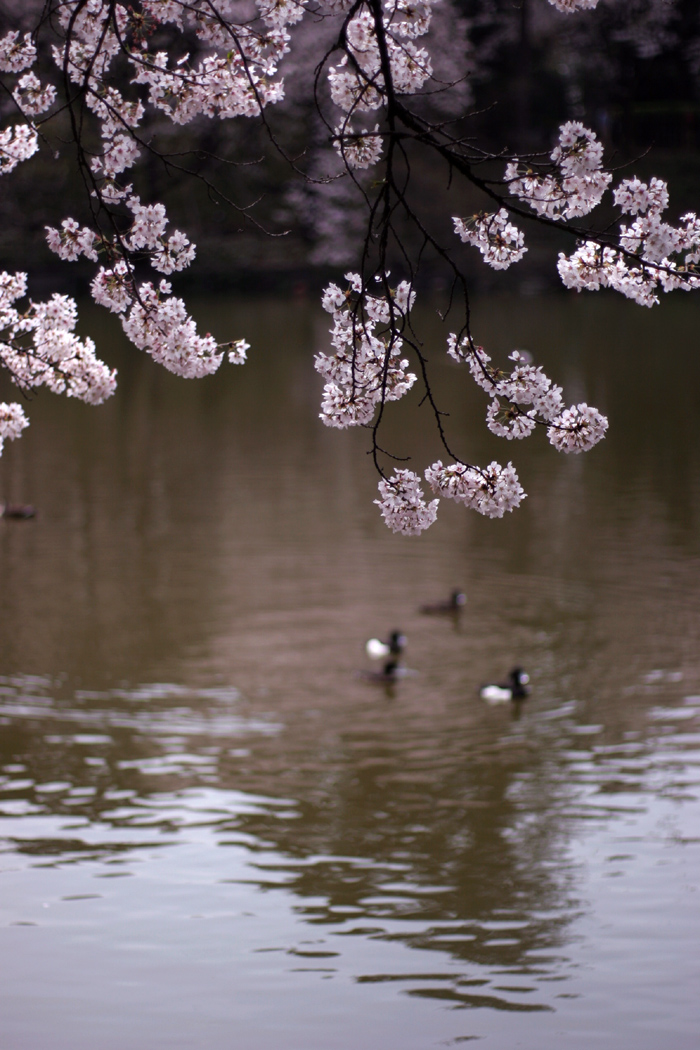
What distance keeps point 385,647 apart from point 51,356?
5019 mm

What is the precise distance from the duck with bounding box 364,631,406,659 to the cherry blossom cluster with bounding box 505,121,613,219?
6219mm

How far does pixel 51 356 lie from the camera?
262 inches

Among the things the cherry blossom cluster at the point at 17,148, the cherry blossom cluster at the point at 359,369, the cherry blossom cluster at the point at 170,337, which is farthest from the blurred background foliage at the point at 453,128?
the cherry blossom cluster at the point at 359,369

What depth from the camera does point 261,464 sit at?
1881 centimetres

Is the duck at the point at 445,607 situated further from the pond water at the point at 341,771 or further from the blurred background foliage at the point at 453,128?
the blurred background foliage at the point at 453,128

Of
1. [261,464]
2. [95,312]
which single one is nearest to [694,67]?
[95,312]

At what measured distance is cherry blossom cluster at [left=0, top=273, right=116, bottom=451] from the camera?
654 cm

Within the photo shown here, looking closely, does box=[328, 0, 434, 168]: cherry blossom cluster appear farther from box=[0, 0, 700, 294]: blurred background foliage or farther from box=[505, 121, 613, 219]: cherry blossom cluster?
box=[0, 0, 700, 294]: blurred background foliage

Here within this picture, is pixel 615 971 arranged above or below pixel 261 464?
below

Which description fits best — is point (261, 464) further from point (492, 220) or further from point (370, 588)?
point (492, 220)

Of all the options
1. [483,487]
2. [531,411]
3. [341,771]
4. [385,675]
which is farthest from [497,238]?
[385,675]

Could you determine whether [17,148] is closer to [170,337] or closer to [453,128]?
[170,337]

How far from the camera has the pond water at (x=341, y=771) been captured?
6336mm

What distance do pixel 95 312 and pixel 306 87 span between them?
968cm
